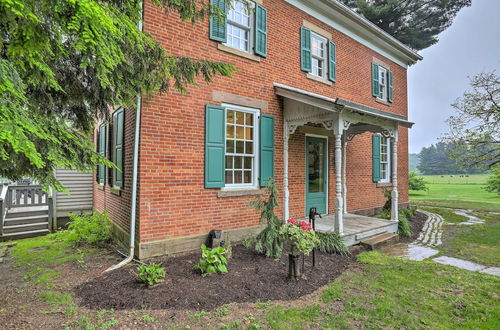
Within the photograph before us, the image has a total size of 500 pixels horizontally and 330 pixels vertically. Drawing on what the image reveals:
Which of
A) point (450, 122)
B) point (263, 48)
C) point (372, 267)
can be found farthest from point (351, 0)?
point (372, 267)

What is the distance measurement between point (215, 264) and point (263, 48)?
17.0 ft

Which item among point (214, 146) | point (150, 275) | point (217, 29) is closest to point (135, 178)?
point (214, 146)

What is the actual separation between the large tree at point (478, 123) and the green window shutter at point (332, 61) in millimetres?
5259

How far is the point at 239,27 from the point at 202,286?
574cm

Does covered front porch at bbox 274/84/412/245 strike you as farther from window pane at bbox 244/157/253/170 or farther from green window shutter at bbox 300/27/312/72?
window pane at bbox 244/157/253/170

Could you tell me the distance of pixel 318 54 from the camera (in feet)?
27.9

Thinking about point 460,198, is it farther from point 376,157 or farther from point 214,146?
point 214,146

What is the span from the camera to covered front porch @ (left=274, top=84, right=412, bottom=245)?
20.2ft

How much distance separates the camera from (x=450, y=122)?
10.5 metres

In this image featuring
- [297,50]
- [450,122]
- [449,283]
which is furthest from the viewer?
[450,122]

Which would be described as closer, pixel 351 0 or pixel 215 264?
pixel 215 264

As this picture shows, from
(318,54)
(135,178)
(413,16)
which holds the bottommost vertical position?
(135,178)

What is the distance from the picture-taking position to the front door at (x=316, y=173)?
798 centimetres

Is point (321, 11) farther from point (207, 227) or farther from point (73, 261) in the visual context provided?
point (73, 261)
